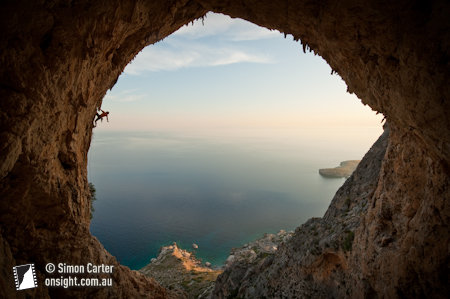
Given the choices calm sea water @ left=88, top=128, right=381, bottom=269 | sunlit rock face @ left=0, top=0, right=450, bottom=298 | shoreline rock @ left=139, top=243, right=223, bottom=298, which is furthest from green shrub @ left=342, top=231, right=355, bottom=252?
calm sea water @ left=88, top=128, right=381, bottom=269

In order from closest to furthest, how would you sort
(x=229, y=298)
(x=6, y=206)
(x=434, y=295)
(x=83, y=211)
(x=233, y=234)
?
(x=6, y=206)
(x=434, y=295)
(x=83, y=211)
(x=229, y=298)
(x=233, y=234)

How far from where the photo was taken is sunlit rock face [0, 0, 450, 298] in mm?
5152

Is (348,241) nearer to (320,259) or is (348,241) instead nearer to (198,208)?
(320,259)

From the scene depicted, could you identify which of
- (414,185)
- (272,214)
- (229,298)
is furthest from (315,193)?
(414,185)

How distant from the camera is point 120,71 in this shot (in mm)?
11508

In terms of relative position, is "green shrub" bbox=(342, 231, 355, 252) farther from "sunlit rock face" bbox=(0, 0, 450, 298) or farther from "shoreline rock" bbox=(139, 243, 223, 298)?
"shoreline rock" bbox=(139, 243, 223, 298)

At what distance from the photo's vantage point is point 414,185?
31.3 ft

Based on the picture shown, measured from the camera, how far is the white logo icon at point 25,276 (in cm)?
711

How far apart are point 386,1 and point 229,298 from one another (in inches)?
993

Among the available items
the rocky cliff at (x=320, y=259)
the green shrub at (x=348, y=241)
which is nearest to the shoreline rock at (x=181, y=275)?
the rocky cliff at (x=320, y=259)

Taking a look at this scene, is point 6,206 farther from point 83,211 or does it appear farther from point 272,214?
point 272,214

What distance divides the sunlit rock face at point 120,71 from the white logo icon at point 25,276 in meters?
0.35

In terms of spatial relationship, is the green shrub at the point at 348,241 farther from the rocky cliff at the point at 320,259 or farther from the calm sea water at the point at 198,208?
the calm sea water at the point at 198,208

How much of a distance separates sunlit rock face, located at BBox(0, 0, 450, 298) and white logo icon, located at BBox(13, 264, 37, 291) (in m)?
0.35
